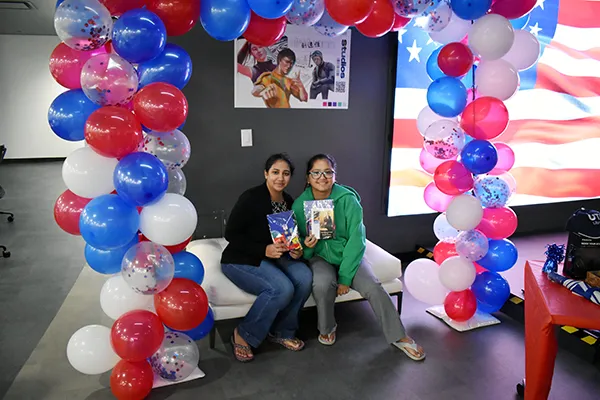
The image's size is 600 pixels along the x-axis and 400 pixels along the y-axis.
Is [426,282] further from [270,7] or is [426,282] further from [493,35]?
[270,7]

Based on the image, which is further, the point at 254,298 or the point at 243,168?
the point at 243,168

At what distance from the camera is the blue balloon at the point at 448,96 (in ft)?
8.91

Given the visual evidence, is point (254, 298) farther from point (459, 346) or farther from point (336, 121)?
point (336, 121)

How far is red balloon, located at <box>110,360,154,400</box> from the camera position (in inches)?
87.7

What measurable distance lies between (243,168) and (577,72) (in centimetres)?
321

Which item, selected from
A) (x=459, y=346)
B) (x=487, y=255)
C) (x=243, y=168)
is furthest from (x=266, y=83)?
(x=459, y=346)

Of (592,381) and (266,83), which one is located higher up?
(266,83)

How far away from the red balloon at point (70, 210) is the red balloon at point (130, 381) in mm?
674

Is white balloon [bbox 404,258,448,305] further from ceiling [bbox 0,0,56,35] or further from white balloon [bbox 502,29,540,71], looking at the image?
ceiling [bbox 0,0,56,35]

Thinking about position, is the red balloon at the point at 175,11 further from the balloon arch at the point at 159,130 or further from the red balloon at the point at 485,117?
the red balloon at the point at 485,117

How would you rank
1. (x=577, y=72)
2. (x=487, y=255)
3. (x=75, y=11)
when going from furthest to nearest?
(x=577, y=72)
(x=487, y=255)
(x=75, y=11)

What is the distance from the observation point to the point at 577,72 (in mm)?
4363

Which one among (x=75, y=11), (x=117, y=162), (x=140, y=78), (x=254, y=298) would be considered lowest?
(x=254, y=298)

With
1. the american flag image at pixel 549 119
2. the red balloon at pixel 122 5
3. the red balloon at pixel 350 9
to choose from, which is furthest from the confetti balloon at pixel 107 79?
the american flag image at pixel 549 119
